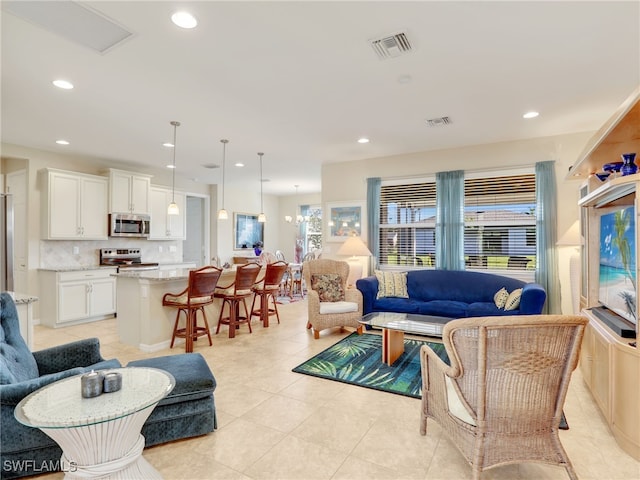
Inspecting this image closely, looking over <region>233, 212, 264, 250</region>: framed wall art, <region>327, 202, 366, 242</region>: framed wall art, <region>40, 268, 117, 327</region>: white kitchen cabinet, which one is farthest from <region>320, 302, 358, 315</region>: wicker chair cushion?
<region>233, 212, 264, 250</region>: framed wall art

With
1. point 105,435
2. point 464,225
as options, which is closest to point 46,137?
point 105,435

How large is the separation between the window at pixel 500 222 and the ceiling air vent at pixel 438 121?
4.59 ft

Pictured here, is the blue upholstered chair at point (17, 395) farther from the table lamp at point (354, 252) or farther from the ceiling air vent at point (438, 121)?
the ceiling air vent at point (438, 121)

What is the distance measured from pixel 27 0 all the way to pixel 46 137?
3427mm

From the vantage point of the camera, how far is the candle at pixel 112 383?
5.70ft

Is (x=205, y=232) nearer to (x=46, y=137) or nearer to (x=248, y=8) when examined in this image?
(x=46, y=137)

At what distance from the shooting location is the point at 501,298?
439 centimetres

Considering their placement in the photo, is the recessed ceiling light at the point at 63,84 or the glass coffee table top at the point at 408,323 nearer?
the recessed ceiling light at the point at 63,84

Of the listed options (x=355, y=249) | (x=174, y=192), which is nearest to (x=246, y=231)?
(x=174, y=192)

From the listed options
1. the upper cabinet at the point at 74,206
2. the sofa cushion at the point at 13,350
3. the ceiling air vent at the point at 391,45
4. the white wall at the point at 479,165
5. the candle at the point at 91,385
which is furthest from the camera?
the upper cabinet at the point at 74,206

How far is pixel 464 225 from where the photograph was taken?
209 inches

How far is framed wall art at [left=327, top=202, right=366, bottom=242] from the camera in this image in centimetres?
614

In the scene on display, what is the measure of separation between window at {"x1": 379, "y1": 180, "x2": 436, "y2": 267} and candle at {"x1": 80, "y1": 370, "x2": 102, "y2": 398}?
4.78 metres

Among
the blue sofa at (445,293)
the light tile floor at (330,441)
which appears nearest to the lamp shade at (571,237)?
the blue sofa at (445,293)
